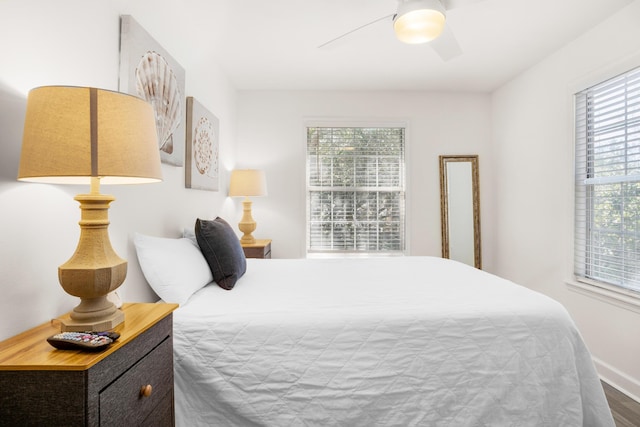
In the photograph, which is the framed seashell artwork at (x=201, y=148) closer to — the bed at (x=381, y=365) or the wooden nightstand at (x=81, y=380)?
the bed at (x=381, y=365)

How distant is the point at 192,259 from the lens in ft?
6.14

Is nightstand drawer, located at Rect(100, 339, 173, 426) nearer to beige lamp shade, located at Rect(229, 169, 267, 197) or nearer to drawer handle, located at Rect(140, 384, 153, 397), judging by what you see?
drawer handle, located at Rect(140, 384, 153, 397)

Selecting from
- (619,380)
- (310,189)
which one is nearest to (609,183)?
(619,380)

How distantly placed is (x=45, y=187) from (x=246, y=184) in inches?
90.8

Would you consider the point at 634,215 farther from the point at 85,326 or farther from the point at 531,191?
the point at 85,326

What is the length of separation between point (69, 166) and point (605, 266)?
3316mm

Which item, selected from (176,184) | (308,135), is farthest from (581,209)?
(176,184)

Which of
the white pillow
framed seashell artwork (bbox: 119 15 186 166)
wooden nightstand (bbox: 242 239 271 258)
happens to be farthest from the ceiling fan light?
wooden nightstand (bbox: 242 239 271 258)

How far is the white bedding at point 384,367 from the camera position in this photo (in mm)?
1396

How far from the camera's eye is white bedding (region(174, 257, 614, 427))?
1.40 meters

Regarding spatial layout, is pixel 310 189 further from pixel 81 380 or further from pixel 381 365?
pixel 81 380

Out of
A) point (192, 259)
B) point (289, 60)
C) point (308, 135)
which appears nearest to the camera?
point (192, 259)

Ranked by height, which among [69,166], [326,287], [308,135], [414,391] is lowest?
[414,391]

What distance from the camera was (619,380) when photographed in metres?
2.37
